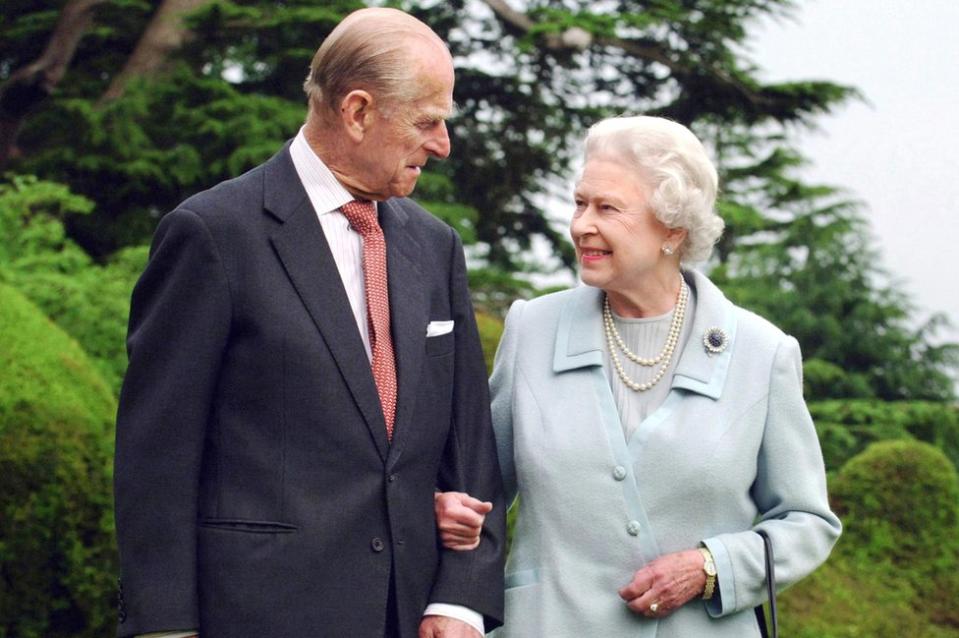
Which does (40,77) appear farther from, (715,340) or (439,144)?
(715,340)

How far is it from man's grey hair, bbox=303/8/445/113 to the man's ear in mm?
14

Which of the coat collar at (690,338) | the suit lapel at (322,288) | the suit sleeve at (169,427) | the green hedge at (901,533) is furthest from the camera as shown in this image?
the green hedge at (901,533)

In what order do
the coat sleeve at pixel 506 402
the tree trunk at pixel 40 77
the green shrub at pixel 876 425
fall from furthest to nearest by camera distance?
the tree trunk at pixel 40 77, the green shrub at pixel 876 425, the coat sleeve at pixel 506 402

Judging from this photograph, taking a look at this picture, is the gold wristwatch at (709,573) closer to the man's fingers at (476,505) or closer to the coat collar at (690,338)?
the coat collar at (690,338)

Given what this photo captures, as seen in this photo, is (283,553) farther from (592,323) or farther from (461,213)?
(461,213)

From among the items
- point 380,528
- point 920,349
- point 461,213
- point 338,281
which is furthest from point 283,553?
point 920,349

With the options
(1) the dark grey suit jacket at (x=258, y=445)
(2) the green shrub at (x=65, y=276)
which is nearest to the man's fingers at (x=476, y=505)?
(1) the dark grey suit jacket at (x=258, y=445)

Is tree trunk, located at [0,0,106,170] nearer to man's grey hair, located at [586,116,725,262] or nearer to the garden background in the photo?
the garden background

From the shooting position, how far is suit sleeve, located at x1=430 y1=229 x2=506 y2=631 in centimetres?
324

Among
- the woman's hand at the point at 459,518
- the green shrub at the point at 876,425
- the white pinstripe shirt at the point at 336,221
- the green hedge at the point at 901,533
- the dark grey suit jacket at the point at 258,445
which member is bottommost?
the green shrub at the point at 876,425

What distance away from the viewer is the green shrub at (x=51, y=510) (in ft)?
18.1

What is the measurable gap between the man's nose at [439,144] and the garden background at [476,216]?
294 centimetres

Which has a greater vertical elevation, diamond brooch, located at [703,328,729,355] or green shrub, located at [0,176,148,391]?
diamond brooch, located at [703,328,729,355]

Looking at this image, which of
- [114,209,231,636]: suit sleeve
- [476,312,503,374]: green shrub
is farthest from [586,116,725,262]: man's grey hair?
[476,312,503,374]: green shrub
